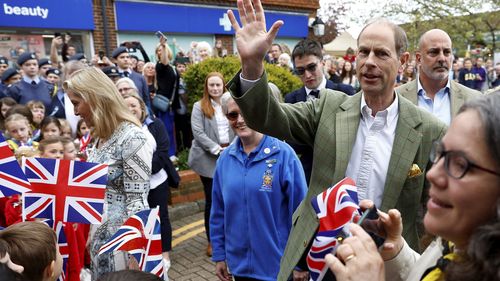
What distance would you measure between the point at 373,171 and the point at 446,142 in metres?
0.99

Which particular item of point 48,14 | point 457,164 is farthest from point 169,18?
point 457,164

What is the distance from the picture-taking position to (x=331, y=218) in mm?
1575

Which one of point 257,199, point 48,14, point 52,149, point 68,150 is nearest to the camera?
point 257,199

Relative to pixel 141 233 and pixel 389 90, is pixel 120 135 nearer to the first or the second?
pixel 141 233

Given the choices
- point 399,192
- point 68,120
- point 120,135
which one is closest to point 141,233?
point 120,135

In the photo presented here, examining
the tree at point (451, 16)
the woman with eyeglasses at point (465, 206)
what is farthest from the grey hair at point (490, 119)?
the tree at point (451, 16)

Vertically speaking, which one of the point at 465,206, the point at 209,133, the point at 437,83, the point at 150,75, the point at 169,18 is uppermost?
the point at 169,18

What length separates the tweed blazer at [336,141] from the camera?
206 centimetres

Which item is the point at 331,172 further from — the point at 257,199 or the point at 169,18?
the point at 169,18

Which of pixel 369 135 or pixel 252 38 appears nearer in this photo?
pixel 252 38

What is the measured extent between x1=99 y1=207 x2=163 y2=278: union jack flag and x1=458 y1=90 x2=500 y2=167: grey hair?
1746 millimetres

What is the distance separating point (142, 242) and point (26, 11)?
9543 mm

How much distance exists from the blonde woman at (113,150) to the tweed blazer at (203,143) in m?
2.01

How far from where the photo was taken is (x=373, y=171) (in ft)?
6.96
